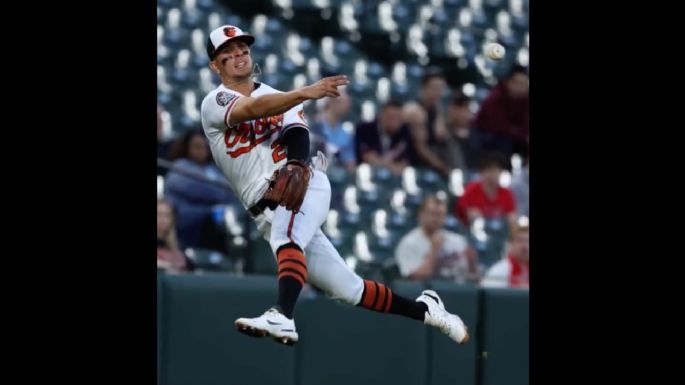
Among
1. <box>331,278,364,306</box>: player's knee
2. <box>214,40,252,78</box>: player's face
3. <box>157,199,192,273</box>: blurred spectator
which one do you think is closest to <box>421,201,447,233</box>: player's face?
<box>157,199,192,273</box>: blurred spectator

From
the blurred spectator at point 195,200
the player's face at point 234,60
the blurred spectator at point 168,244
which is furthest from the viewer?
the blurred spectator at point 195,200

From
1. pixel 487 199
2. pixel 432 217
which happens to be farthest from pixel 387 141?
pixel 487 199

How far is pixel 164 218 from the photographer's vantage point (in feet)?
19.2

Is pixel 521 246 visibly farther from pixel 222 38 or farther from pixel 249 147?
pixel 222 38

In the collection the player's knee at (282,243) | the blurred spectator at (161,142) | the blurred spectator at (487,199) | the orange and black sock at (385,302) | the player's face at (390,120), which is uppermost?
the player's face at (390,120)

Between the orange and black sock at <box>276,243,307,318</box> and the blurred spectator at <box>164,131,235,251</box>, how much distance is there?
1.32 meters

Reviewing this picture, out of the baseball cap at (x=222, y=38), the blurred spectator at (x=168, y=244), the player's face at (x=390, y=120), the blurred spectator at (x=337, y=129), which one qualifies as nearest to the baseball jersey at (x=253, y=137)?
the baseball cap at (x=222, y=38)

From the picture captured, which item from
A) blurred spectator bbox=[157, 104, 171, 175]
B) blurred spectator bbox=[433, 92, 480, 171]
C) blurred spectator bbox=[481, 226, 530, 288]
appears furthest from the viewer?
blurred spectator bbox=[433, 92, 480, 171]

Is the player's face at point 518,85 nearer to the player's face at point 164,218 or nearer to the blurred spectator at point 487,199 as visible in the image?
the blurred spectator at point 487,199

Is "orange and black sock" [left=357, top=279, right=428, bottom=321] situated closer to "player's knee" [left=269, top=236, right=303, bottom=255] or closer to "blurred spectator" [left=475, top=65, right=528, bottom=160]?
"player's knee" [left=269, top=236, right=303, bottom=255]

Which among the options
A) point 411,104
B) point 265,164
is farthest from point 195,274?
point 411,104

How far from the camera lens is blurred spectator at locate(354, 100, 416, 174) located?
6.98 m

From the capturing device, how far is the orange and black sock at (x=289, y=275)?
4695 mm

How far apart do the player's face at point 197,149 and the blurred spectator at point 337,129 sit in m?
0.58
